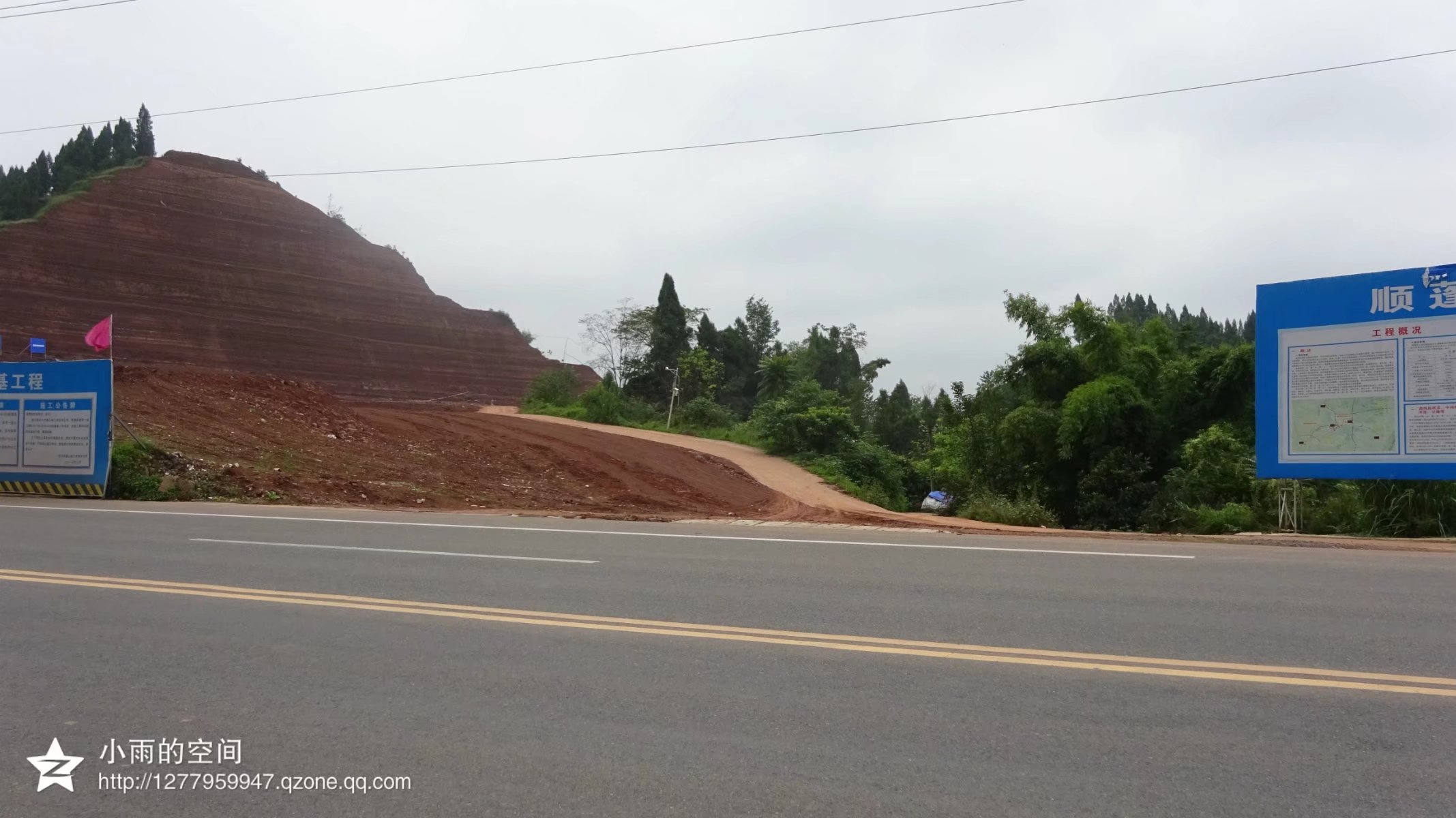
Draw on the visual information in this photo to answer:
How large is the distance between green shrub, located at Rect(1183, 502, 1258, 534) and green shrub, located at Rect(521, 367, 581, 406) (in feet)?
119

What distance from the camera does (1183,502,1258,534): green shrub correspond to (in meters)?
16.2

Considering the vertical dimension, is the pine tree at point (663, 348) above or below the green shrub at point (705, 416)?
above

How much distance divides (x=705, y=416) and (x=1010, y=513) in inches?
1072

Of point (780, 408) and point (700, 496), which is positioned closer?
point (700, 496)

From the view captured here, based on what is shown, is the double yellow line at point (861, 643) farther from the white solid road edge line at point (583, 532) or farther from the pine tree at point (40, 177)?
the pine tree at point (40, 177)

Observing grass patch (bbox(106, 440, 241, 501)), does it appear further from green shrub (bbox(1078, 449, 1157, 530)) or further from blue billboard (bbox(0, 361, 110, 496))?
green shrub (bbox(1078, 449, 1157, 530))

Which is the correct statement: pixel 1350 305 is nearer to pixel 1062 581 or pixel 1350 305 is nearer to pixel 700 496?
pixel 1062 581

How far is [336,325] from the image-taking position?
190 feet

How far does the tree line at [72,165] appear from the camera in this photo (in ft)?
203

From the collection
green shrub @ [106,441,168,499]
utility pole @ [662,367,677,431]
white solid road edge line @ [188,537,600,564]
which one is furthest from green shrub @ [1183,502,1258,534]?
utility pole @ [662,367,677,431]

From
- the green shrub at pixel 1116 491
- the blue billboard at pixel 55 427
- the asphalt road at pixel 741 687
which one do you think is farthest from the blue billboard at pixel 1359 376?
the blue billboard at pixel 55 427

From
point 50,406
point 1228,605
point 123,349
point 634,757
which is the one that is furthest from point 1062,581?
point 123,349

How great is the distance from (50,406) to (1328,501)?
22.8 meters

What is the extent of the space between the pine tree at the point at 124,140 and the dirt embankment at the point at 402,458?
57312mm
